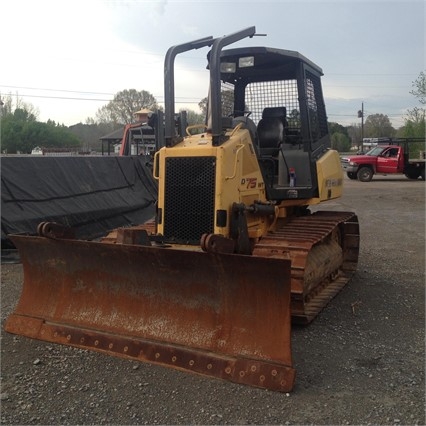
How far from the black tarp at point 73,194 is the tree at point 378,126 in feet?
207

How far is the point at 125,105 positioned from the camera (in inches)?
2446

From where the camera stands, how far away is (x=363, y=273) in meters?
7.14

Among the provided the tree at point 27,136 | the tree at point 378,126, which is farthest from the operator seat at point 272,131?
the tree at point 378,126

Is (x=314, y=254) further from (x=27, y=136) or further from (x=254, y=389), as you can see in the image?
(x=27, y=136)

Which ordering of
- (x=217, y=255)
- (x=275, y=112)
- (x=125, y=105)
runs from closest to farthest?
(x=217, y=255), (x=275, y=112), (x=125, y=105)

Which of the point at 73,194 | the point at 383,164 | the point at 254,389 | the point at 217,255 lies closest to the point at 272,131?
the point at 217,255

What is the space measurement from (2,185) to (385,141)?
2866cm

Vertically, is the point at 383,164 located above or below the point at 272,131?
below

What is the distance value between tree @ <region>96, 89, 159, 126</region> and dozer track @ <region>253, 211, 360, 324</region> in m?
52.5

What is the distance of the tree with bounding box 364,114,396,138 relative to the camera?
7088cm

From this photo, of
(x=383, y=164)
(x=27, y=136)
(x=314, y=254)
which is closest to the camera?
(x=314, y=254)

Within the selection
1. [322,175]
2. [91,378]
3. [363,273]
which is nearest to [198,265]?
[91,378]

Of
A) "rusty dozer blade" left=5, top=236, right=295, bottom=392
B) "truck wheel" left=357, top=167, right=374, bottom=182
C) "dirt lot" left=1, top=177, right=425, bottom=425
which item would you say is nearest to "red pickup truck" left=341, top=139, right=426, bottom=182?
"truck wheel" left=357, top=167, right=374, bottom=182

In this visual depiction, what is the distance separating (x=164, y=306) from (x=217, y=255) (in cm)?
76
